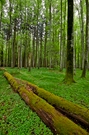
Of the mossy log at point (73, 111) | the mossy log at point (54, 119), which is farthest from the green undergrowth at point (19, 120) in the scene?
the mossy log at point (73, 111)

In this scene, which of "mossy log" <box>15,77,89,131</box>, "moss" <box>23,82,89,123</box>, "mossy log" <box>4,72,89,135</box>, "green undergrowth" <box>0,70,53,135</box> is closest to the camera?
"mossy log" <box>4,72,89,135</box>

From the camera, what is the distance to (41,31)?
113ft

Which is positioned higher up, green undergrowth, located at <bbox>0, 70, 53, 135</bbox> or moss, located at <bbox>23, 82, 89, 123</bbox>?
moss, located at <bbox>23, 82, 89, 123</bbox>

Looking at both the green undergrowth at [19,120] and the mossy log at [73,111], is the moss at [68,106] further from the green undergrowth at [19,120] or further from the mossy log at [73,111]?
the green undergrowth at [19,120]

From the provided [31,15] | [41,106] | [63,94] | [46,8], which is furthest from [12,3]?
[41,106]

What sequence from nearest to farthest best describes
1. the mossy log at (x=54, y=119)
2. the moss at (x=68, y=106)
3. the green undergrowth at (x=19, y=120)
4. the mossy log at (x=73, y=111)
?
the mossy log at (x=54, y=119)
the mossy log at (x=73, y=111)
the green undergrowth at (x=19, y=120)
the moss at (x=68, y=106)

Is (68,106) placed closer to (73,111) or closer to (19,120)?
(73,111)

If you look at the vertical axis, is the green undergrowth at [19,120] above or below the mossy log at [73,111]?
below

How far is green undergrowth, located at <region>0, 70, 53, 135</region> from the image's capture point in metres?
4.79

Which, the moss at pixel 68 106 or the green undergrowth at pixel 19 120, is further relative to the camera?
the moss at pixel 68 106

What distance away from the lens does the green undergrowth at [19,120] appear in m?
4.79

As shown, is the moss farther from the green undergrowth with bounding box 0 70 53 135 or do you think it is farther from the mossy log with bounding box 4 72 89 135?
the green undergrowth with bounding box 0 70 53 135

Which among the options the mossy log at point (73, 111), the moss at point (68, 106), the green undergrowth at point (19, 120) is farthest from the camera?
the moss at point (68, 106)

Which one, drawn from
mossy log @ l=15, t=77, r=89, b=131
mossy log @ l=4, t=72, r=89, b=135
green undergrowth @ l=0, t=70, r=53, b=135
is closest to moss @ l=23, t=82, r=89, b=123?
mossy log @ l=15, t=77, r=89, b=131
